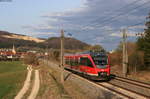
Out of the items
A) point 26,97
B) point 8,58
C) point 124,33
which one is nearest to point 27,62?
point 8,58

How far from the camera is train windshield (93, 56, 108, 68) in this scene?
31.2 m

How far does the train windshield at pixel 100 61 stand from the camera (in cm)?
3115

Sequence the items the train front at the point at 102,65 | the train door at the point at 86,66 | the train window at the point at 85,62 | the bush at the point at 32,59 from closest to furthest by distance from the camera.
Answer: the train front at the point at 102,65, the train door at the point at 86,66, the train window at the point at 85,62, the bush at the point at 32,59

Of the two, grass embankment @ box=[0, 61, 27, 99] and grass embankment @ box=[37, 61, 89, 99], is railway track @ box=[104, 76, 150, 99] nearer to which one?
grass embankment @ box=[37, 61, 89, 99]

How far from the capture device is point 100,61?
3136cm

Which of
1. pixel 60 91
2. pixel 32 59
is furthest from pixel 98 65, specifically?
pixel 32 59

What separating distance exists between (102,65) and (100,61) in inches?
19.7

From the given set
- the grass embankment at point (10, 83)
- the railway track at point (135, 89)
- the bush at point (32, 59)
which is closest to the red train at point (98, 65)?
the railway track at point (135, 89)

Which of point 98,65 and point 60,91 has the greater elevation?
point 98,65

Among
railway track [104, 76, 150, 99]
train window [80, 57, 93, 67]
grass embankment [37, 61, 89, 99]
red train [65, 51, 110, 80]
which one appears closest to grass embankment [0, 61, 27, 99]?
grass embankment [37, 61, 89, 99]

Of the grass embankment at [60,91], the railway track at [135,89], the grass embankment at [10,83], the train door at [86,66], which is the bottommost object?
the grass embankment at [10,83]

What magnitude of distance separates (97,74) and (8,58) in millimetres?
158581

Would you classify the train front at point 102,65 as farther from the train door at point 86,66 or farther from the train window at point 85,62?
the train window at point 85,62

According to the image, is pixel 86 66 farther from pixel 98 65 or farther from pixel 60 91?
pixel 60 91
